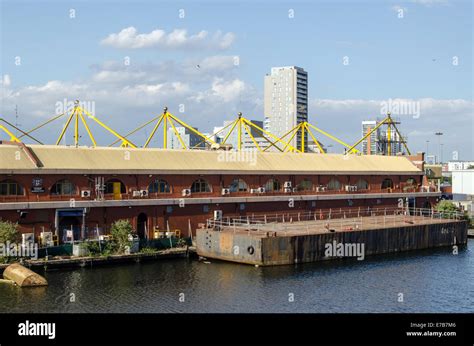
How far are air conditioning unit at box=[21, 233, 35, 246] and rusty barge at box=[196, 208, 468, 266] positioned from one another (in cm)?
1460

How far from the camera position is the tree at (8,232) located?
160 feet

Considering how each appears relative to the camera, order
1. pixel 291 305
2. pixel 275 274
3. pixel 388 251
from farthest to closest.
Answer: pixel 388 251
pixel 275 274
pixel 291 305

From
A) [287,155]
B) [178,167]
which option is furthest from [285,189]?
[178,167]

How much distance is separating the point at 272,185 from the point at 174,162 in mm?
12157

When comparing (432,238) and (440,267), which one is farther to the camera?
(432,238)

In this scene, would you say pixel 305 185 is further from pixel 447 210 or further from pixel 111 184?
pixel 111 184

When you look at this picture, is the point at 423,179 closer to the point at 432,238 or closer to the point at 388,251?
the point at 432,238

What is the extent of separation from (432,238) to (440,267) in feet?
44.3

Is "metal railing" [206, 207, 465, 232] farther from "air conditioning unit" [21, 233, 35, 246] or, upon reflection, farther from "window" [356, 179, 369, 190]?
"air conditioning unit" [21, 233, 35, 246]

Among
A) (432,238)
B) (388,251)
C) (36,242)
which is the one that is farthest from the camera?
(432,238)

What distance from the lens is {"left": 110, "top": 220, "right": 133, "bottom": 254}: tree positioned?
54.1 m

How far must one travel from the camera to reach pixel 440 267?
5491 centimetres

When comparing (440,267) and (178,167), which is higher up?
(178,167)

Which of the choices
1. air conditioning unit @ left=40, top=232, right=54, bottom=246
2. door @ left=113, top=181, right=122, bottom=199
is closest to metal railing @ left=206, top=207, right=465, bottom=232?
door @ left=113, top=181, right=122, bottom=199
